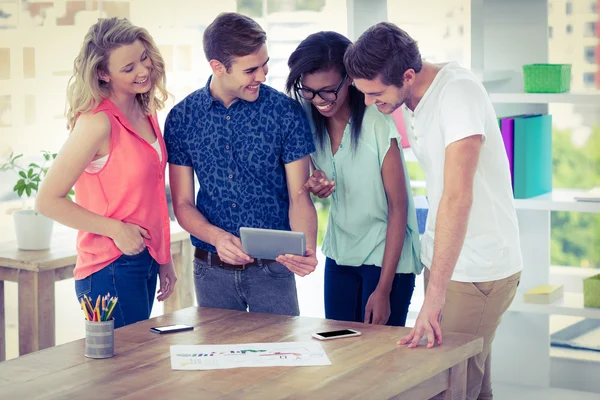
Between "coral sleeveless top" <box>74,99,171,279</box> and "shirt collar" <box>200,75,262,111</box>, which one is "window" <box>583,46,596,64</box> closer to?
"shirt collar" <box>200,75,262,111</box>

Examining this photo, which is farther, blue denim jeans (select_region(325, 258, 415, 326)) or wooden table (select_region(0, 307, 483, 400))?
blue denim jeans (select_region(325, 258, 415, 326))

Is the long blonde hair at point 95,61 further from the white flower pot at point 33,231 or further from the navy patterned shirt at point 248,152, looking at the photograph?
the white flower pot at point 33,231

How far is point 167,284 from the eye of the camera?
10.3 ft

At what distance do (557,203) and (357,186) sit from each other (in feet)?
3.65

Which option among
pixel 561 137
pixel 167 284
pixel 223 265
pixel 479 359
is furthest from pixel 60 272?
pixel 561 137

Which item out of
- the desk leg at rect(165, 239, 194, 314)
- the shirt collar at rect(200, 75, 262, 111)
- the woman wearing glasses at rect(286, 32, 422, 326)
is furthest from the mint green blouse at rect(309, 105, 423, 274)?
the desk leg at rect(165, 239, 194, 314)

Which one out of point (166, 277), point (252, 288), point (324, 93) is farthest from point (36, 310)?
point (324, 93)

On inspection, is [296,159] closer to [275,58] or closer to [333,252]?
[333,252]

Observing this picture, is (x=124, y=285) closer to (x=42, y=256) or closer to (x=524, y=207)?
(x=42, y=256)

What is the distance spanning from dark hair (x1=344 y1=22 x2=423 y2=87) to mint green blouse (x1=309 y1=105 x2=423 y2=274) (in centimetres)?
34

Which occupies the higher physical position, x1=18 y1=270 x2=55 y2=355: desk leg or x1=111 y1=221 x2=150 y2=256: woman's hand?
x1=111 y1=221 x2=150 y2=256: woman's hand

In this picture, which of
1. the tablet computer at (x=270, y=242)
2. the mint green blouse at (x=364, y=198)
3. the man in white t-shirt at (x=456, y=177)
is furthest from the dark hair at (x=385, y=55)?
the tablet computer at (x=270, y=242)

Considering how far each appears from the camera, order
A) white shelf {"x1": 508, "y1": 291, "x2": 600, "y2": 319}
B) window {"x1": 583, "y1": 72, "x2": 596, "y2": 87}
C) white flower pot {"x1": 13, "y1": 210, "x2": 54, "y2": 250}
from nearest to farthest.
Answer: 1. white shelf {"x1": 508, "y1": 291, "x2": 600, "y2": 319}
2. white flower pot {"x1": 13, "y1": 210, "x2": 54, "y2": 250}
3. window {"x1": 583, "y1": 72, "x2": 596, "y2": 87}

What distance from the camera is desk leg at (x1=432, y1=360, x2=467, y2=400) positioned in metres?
2.44
